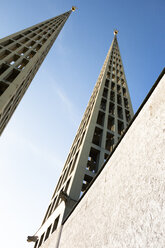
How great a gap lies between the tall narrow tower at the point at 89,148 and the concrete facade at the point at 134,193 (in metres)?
5.80

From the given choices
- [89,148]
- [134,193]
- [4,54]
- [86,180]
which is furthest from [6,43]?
[134,193]

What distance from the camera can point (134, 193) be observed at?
3207mm

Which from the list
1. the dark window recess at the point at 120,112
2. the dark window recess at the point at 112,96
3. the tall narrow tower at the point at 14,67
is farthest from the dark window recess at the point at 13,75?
the dark window recess at the point at 112,96

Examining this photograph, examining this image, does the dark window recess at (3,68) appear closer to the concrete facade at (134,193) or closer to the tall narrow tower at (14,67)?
the tall narrow tower at (14,67)

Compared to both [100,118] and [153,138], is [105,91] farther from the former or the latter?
[153,138]

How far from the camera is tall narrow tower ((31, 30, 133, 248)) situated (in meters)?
10.9

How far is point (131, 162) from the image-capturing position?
3.80m

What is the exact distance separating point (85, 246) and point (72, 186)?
6923mm

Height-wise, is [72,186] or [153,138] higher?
[153,138]

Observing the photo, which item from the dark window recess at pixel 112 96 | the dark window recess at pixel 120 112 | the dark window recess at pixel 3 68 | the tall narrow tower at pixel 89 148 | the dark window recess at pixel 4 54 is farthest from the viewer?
the dark window recess at pixel 112 96

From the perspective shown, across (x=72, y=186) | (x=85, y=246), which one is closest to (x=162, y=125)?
(x=85, y=246)

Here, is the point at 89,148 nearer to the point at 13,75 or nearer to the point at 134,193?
the point at 13,75

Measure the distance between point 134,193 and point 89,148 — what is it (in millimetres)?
11191

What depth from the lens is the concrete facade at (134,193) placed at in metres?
2.59
